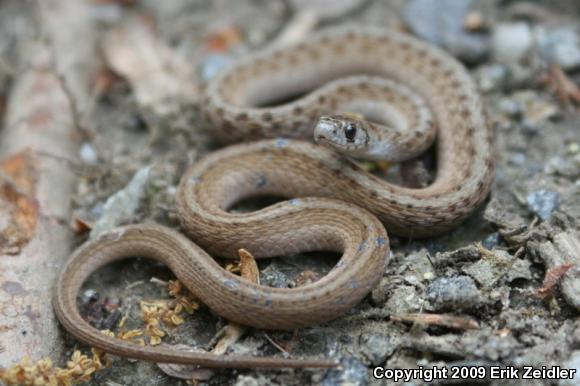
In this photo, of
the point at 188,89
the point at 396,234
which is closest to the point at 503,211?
the point at 396,234

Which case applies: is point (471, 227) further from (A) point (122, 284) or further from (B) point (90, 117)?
(B) point (90, 117)

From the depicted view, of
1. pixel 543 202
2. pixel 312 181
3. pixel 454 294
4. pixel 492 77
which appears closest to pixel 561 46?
pixel 492 77

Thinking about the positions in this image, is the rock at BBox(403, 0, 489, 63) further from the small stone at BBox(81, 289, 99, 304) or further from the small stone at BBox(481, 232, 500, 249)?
the small stone at BBox(81, 289, 99, 304)

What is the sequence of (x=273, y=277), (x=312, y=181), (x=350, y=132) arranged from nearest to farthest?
(x=273, y=277) → (x=350, y=132) → (x=312, y=181)

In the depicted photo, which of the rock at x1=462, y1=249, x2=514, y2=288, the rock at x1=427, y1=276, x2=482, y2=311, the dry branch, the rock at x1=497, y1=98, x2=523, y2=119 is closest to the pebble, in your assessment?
the rock at x1=427, y1=276, x2=482, y2=311

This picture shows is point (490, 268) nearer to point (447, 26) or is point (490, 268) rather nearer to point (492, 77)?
point (492, 77)
